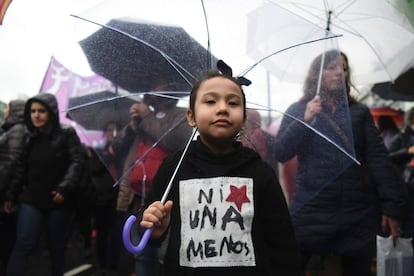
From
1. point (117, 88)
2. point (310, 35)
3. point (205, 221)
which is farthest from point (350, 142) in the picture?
point (117, 88)

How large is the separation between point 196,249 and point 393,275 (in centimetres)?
202

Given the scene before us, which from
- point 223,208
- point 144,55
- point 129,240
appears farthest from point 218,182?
point 144,55

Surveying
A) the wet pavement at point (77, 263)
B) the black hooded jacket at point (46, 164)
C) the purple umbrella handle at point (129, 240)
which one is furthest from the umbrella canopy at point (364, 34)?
the wet pavement at point (77, 263)

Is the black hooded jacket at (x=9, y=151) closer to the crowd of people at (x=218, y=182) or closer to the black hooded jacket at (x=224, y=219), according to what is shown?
the crowd of people at (x=218, y=182)

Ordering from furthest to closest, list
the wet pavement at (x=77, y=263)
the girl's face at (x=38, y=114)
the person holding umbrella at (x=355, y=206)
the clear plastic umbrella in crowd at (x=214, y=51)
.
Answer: the wet pavement at (x=77, y=263)
the girl's face at (x=38, y=114)
the person holding umbrella at (x=355, y=206)
the clear plastic umbrella in crowd at (x=214, y=51)

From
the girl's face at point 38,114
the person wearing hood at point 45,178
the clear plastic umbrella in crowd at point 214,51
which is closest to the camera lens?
the clear plastic umbrella in crowd at point 214,51

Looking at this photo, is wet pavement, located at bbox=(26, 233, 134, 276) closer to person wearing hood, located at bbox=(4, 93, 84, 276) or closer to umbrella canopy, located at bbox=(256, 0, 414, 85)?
person wearing hood, located at bbox=(4, 93, 84, 276)

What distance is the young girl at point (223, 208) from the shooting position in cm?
205

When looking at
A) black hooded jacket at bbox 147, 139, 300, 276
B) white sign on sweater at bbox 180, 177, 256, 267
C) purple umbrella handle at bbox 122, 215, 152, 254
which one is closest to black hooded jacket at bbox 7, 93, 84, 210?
black hooded jacket at bbox 147, 139, 300, 276

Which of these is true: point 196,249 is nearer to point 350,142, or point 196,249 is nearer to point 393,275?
point 350,142

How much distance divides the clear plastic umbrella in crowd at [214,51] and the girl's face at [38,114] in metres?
1.43

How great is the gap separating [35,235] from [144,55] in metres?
1.97

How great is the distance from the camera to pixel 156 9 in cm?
271

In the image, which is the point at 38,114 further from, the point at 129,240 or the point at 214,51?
the point at 129,240
